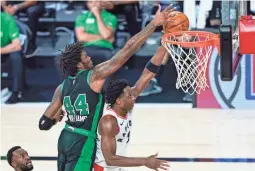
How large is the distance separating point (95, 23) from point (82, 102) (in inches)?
199

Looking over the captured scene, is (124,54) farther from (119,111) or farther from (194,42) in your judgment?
(194,42)

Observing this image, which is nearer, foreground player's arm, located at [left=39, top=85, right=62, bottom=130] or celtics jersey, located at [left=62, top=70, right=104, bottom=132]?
celtics jersey, located at [left=62, top=70, right=104, bottom=132]

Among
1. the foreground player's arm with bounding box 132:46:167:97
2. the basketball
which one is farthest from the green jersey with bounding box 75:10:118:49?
the basketball

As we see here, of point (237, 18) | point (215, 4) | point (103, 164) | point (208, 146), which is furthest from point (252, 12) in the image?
point (103, 164)

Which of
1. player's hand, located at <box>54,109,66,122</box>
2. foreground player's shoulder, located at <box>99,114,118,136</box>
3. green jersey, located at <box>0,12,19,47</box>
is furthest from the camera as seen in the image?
green jersey, located at <box>0,12,19,47</box>

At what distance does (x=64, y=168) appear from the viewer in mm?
5820

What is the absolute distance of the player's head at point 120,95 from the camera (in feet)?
18.9

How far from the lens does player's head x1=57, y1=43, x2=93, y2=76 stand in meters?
5.76

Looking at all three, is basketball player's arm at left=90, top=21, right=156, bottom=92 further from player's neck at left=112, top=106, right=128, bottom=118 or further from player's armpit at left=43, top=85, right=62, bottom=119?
player's armpit at left=43, top=85, right=62, bottom=119

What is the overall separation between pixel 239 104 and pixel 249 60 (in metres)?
0.67

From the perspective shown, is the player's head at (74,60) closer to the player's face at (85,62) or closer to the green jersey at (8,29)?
the player's face at (85,62)

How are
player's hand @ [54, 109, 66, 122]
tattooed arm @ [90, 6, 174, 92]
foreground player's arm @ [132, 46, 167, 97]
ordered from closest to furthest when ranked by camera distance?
tattooed arm @ [90, 6, 174, 92]
player's hand @ [54, 109, 66, 122]
foreground player's arm @ [132, 46, 167, 97]

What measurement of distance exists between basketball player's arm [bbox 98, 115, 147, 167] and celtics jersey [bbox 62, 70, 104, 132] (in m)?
0.11

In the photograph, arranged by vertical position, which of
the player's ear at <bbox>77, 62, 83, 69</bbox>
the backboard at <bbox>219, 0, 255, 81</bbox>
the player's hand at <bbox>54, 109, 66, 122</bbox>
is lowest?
the player's hand at <bbox>54, 109, 66, 122</bbox>
